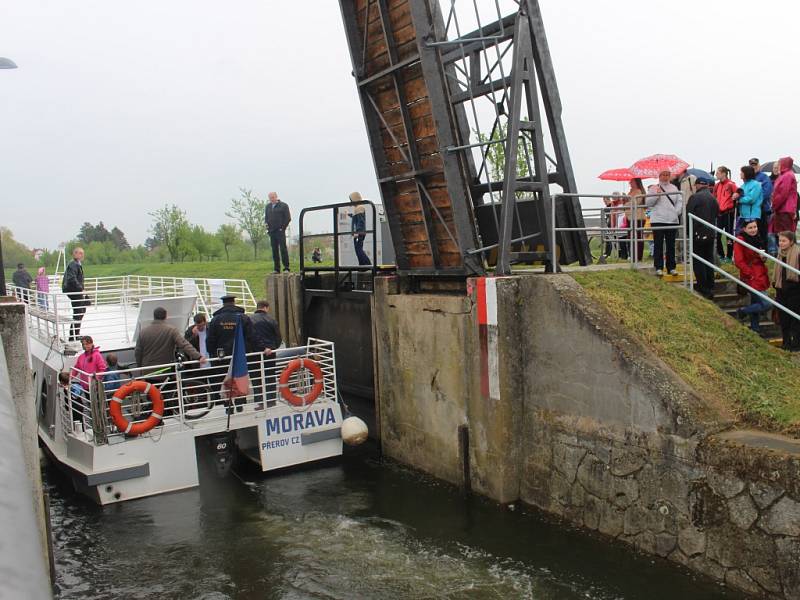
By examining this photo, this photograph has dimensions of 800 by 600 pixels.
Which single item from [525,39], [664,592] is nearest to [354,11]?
[525,39]

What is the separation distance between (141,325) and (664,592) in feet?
33.1

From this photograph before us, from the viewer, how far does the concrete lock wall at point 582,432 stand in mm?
6520

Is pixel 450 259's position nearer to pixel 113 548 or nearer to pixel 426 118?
pixel 426 118

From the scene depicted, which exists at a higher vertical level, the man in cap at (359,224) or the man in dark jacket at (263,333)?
the man in cap at (359,224)

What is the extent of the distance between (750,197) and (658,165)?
346cm

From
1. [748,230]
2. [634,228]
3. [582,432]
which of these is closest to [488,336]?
[582,432]

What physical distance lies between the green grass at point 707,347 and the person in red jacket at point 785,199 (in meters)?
2.28

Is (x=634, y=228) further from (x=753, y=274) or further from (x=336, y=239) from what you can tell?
(x=336, y=239)

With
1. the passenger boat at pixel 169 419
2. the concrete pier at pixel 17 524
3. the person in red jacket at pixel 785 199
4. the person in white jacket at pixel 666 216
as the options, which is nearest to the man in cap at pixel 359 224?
the passenger boat at pixel 169 419

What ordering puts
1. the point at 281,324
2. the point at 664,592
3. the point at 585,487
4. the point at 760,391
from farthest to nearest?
1. the point at 281,324
2. the point at 585,487
3. the point at 760,391
4. the point at 664,592

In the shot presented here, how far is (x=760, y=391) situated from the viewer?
25.2 feet

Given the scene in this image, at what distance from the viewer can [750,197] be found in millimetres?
10930

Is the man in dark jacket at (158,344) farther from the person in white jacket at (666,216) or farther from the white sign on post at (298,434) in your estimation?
the person in white jacket at (666,216)

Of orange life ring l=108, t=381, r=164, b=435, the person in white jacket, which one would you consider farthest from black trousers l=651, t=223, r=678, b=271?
orange life ring l=108, t=381, r=164, b=435
